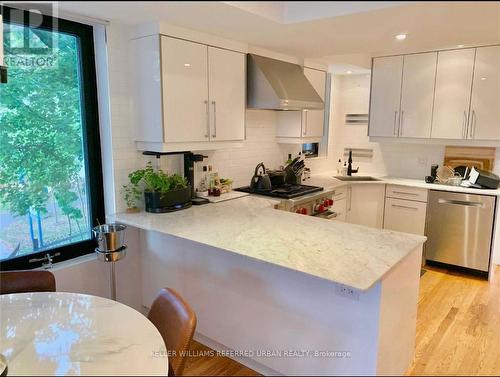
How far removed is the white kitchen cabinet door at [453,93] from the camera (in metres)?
3.81

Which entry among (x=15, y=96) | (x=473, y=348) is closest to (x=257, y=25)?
(x=15, y=96)

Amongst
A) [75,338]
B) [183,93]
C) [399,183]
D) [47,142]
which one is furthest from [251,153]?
[75,338]

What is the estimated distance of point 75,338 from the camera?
1.55m

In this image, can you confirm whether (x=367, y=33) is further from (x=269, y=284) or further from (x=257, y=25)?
(x=269, y=284)

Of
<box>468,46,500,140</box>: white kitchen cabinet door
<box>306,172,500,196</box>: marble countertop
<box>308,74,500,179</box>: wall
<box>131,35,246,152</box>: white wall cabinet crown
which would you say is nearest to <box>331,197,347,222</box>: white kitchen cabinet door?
<box>306,172,500,196</box>: marble countertop

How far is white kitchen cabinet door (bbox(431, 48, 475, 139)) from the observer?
381cm

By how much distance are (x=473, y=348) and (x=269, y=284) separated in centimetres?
152

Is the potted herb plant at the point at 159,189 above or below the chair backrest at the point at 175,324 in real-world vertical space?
above

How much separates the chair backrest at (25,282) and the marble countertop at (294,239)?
2.09ft

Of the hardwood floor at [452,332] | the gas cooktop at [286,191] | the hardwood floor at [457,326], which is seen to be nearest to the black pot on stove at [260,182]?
the gas cooktop at [286,191]

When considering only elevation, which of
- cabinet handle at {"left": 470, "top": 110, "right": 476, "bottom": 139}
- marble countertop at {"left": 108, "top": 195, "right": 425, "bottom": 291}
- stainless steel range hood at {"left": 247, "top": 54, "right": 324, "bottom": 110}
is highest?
stainless steel range hood at {"left": 247, "top": 54, "right": 324, "bottom": 110}

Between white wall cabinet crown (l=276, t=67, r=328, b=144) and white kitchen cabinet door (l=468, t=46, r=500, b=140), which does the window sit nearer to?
white wall cabinet crown (l=276, t=67, r=328, b=144)

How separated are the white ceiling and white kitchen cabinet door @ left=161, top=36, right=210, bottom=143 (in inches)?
6.9

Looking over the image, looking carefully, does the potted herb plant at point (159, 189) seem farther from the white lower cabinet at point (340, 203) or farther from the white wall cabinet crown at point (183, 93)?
the white lower cabinet at point (340, 203)
